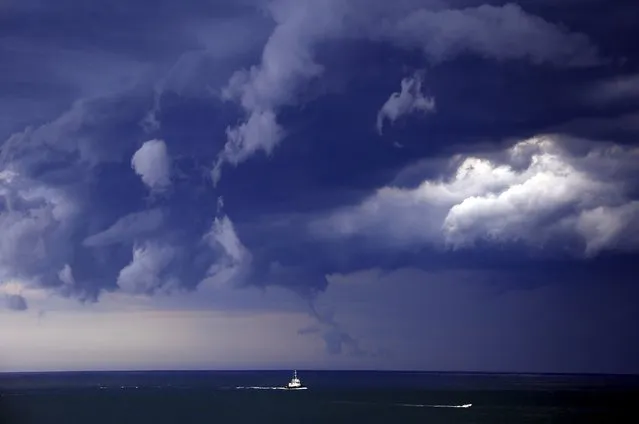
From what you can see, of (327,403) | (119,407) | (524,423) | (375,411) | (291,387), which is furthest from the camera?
(291,387)

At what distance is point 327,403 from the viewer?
4904 inches

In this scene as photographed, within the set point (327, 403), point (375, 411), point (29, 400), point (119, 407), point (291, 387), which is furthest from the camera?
point (291, 387)

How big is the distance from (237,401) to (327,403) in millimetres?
14462

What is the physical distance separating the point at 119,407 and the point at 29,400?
84.6ft

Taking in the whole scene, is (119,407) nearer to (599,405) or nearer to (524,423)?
(524,423)

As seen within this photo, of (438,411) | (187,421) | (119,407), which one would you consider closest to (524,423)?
(438,411)

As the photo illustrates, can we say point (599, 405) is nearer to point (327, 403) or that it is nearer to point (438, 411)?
point (438, 411)

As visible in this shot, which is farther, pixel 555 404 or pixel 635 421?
pixel 555 404

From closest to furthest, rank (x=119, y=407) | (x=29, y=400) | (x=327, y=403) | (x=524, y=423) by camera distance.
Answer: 1. (x=524, y=423)
2. (x=119, y=407)
3. (x=327, y=403)
4. (x=29, y=400)

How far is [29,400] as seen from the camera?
135 meters

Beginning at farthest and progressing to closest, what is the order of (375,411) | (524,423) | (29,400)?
(29,400) < (375,411) < (524,423)

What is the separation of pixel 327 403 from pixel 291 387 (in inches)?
1929

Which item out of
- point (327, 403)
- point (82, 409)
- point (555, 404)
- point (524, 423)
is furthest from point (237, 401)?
point (524, 423)

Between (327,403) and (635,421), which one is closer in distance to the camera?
(635,421)
